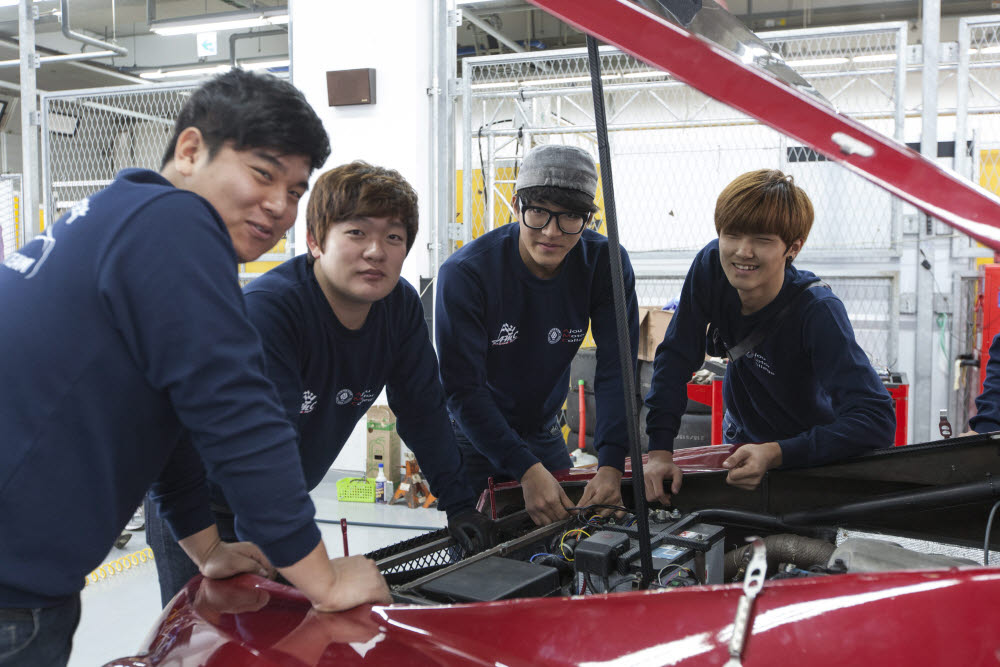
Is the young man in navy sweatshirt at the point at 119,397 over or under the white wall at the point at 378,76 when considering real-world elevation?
under

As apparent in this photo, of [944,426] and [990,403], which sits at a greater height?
[990,403]

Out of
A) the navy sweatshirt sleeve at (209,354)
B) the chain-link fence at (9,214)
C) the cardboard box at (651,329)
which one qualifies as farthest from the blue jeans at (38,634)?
the chain-link fence at (9,214)

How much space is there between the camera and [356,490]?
486 centimetres

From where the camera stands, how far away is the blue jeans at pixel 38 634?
97 centimetres

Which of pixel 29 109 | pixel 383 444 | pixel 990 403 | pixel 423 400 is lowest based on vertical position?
pixel 383 444

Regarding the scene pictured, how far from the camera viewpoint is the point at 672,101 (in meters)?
10.5

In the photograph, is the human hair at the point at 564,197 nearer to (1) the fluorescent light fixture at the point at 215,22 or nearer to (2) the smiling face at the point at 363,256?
(2) the smiling face at the point at 363,256

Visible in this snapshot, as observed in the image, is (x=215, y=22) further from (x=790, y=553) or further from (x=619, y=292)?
(x=790, y=553)

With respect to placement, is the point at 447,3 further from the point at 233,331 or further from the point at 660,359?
the point at 233,331

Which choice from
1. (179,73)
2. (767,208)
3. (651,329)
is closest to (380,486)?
(651,329)

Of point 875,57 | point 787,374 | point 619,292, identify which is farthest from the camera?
point 875,57

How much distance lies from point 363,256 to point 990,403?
209 cm

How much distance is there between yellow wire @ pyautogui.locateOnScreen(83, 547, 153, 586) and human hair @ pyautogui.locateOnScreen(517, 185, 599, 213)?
118 inches

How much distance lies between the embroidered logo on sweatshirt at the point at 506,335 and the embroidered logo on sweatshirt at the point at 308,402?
0.64 m
